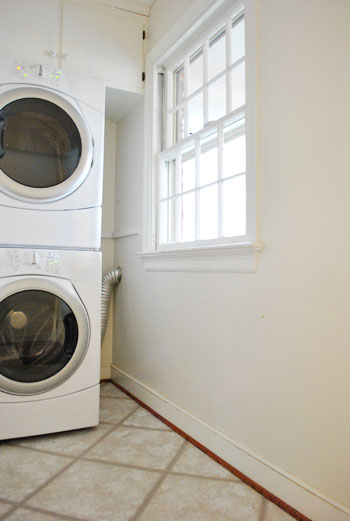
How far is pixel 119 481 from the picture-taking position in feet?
4.73

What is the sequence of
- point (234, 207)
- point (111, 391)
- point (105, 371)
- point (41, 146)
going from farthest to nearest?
point (105, 371), point (111, 391), point (41, 146), point (234, 207)

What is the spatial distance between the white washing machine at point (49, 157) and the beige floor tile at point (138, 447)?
0.93 m

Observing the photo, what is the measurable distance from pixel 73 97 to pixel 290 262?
4.51ft

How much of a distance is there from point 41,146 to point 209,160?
0.84m

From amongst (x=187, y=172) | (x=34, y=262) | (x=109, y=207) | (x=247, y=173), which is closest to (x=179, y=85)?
(x=187, y=172)

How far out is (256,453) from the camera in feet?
4.62

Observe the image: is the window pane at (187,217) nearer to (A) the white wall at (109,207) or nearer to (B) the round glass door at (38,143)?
(B) the round glass door at (38,143)

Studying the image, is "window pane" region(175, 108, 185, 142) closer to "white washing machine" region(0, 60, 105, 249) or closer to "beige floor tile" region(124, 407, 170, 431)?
"white washing machine" region(0, 60, 105, 249)

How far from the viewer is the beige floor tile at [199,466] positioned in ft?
4.89

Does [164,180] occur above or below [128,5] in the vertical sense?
below

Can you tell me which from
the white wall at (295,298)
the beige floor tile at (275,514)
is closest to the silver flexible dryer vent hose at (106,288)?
the white wall at (295,298)

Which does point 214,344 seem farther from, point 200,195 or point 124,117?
point 124,117

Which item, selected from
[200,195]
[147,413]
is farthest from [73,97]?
[147,413]

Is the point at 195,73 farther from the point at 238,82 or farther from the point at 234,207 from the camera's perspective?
the point at 234,207
